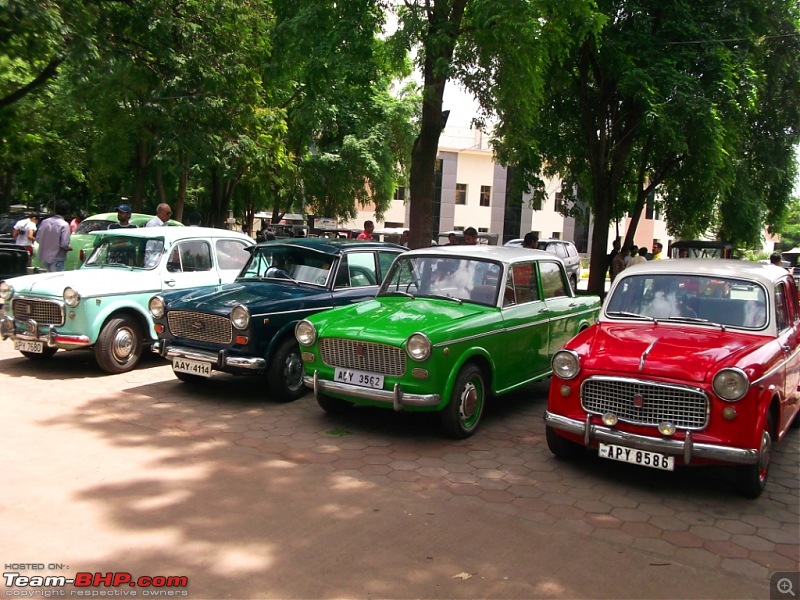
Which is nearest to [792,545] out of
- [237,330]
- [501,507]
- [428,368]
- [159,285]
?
[501,507]

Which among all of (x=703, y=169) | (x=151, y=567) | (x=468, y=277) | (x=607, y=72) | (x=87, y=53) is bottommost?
(x=151, y=567)

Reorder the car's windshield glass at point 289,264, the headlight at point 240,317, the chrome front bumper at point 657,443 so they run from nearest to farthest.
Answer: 1. the chrome front bumper at point 657,443
2. the headlight at point 240,317
3. the car's windshield glass at point 289,264

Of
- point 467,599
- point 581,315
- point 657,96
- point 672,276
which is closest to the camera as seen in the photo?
point 467,599

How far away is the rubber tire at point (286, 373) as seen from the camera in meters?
7.52

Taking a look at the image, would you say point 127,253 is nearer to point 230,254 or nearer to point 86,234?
point 230,254

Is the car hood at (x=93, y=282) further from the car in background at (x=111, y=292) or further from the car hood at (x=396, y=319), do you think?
the car hood at (x=396, y=319)

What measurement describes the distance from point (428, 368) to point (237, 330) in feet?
7.93

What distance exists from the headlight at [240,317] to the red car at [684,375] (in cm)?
338

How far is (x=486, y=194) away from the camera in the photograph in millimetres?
51812

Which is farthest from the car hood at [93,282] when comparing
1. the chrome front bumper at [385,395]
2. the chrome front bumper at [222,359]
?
the chrome front bumper at [385,395]

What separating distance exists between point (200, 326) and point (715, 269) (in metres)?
5.42

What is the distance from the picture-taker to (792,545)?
4488mm

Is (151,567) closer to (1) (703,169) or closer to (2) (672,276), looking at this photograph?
(2) (672,276)

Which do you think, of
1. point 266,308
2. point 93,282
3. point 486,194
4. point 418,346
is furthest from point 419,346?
point 486,194
